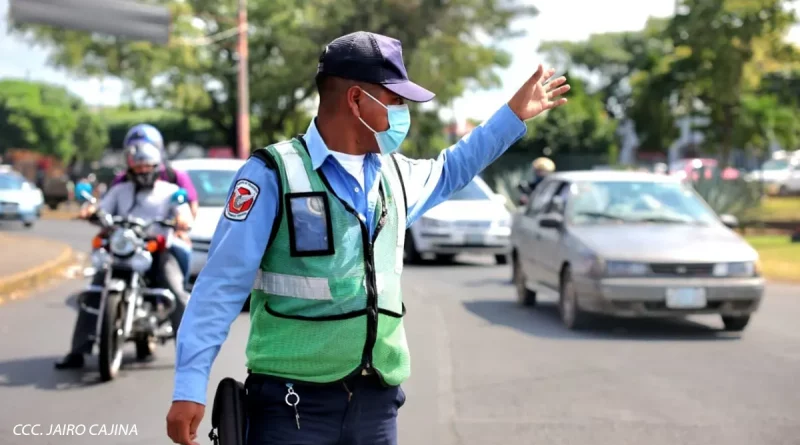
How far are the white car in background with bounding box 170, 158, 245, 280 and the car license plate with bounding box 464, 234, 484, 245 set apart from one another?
4.74 meters

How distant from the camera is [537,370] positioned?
923 centimetres

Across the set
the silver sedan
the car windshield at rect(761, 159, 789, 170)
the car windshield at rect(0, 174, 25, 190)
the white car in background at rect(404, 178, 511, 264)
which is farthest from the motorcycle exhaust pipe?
the car windshield at rect(761, 159, 789, 170)

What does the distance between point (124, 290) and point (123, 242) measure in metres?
0.33

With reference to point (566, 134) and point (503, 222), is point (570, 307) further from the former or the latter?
point (566, 134)

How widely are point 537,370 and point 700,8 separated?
967 inches

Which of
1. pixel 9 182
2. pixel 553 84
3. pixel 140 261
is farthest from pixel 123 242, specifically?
pixel 9 182

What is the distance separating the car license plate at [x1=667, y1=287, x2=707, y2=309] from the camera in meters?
11.0

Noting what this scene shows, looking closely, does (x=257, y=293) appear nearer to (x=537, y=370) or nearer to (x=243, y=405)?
(x=243, y=405)

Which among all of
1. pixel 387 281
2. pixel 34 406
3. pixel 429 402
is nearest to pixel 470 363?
pixel 429 402

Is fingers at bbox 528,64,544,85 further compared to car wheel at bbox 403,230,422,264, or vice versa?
car wheel at bbox 403,230,422,264

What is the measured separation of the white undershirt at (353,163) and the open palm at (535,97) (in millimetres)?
562

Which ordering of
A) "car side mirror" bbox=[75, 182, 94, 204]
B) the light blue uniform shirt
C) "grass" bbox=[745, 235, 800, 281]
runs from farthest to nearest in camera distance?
"grass" bbox=[745, 235, 800, 281]
"car side mirror" bbox=[75, 182, 94, 204]
the light blue uniform shirt

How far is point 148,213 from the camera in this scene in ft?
30.0

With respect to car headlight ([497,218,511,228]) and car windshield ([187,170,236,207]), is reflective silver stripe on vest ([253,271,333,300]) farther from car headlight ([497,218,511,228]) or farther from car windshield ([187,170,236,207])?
car headlight ([497,218,511,228])
